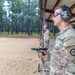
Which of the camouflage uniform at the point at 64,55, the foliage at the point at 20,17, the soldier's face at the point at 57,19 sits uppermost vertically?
the foliage at the point at 20,17

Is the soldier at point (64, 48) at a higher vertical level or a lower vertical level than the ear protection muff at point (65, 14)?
lower

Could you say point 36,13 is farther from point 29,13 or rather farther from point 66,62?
point 66,62

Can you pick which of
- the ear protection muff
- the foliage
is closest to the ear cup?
the ear protection muff

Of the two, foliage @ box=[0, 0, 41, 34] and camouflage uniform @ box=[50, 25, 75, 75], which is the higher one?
foliage @ box=[0, 0, 41, 34]

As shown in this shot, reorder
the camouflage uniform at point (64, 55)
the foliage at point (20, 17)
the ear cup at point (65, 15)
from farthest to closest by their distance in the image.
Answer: the foliage at point (20, 17) < the ear cup at point (65, 15) < the camouflage uniform at point (64, 55)

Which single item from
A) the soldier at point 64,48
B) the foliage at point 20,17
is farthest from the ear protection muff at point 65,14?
the foliage at point 20,17

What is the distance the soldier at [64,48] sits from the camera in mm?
1901

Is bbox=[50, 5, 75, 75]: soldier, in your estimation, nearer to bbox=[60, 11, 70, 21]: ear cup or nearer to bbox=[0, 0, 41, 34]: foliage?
bbox=[60, 11, 70, 21]: ear cup

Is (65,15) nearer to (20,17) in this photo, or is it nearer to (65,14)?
(65,14)

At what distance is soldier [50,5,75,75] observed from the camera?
1901mm

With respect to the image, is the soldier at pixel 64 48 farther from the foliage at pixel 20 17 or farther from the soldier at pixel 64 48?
the foliage at pixel 20 17

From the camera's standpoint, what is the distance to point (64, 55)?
1.95 metres

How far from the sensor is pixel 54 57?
2.07 m

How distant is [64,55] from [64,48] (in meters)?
0.05
